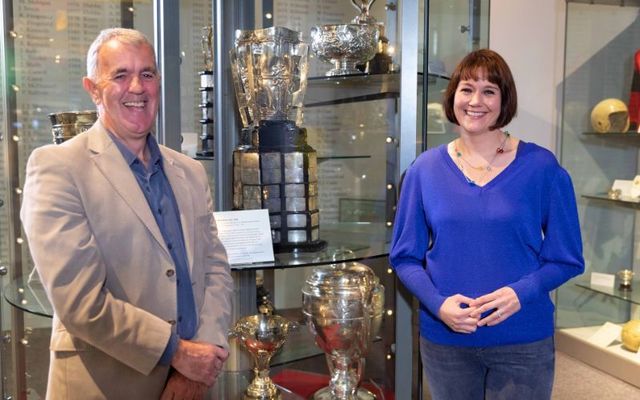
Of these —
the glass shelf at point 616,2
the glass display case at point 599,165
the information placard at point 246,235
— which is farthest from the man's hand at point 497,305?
the glass shelf at point 616,2

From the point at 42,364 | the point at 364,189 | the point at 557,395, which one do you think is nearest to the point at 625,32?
the point at 557,395

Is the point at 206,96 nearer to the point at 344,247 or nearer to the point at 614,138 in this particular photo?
the point at 344,247

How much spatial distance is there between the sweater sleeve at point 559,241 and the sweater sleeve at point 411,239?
0.81 ft

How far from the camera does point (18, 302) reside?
1.68m

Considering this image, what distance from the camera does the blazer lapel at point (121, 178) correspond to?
1.29 m

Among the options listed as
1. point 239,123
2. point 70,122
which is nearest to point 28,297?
point 70,122

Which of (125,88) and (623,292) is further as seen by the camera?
(623,292)

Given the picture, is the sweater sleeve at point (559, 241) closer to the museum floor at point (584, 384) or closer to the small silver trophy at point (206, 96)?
the small silver trophy at point (206, 96)

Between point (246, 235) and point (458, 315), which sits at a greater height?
point (246, 235)

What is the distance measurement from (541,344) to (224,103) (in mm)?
1169

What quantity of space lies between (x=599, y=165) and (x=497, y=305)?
8.42 feet

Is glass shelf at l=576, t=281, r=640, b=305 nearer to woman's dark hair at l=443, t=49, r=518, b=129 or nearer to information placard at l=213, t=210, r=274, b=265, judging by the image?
woman's dark hair at l=443, t=49, r=518, b=129

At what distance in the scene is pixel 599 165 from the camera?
12.4 feet

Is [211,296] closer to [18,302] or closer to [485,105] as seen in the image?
[18,302]
